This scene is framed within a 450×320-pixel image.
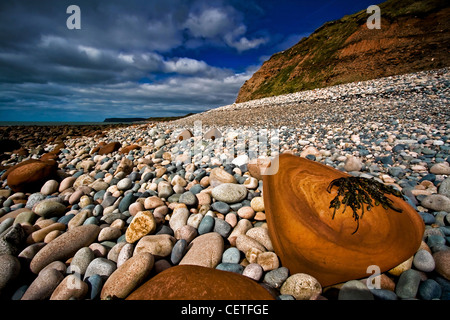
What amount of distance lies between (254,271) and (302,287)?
14.9 inches

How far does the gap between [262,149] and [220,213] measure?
2.31 meters

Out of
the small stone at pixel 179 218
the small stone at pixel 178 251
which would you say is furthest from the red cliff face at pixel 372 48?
the small stone at pixel 178 251

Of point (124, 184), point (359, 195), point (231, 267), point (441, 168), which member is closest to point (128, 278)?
point (231, 267)

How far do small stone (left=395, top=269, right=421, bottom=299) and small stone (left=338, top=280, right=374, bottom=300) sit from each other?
24 centimetres

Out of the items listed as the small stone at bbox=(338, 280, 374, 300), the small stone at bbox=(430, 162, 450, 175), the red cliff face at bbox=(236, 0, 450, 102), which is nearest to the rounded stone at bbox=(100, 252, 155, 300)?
the small stone at bbox=(338, 280, 374, 300)

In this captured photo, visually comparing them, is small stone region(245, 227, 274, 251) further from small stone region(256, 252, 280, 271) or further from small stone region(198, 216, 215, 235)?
small stone region(198, 216, 215, 235)

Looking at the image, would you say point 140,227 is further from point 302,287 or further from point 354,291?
point 354,291

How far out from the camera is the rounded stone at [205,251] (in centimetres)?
175

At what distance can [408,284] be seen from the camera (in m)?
1.32

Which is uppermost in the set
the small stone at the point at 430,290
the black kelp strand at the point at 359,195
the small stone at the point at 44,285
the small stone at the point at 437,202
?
the black kelp strand at the point at 359,195

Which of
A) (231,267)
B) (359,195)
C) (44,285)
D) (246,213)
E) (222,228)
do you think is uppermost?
(359,195)

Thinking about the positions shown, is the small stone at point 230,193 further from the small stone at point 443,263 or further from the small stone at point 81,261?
the small stone at point 443,263

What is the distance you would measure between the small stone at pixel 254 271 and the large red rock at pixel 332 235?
23cm

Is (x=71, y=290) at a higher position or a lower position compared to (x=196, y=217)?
lower
